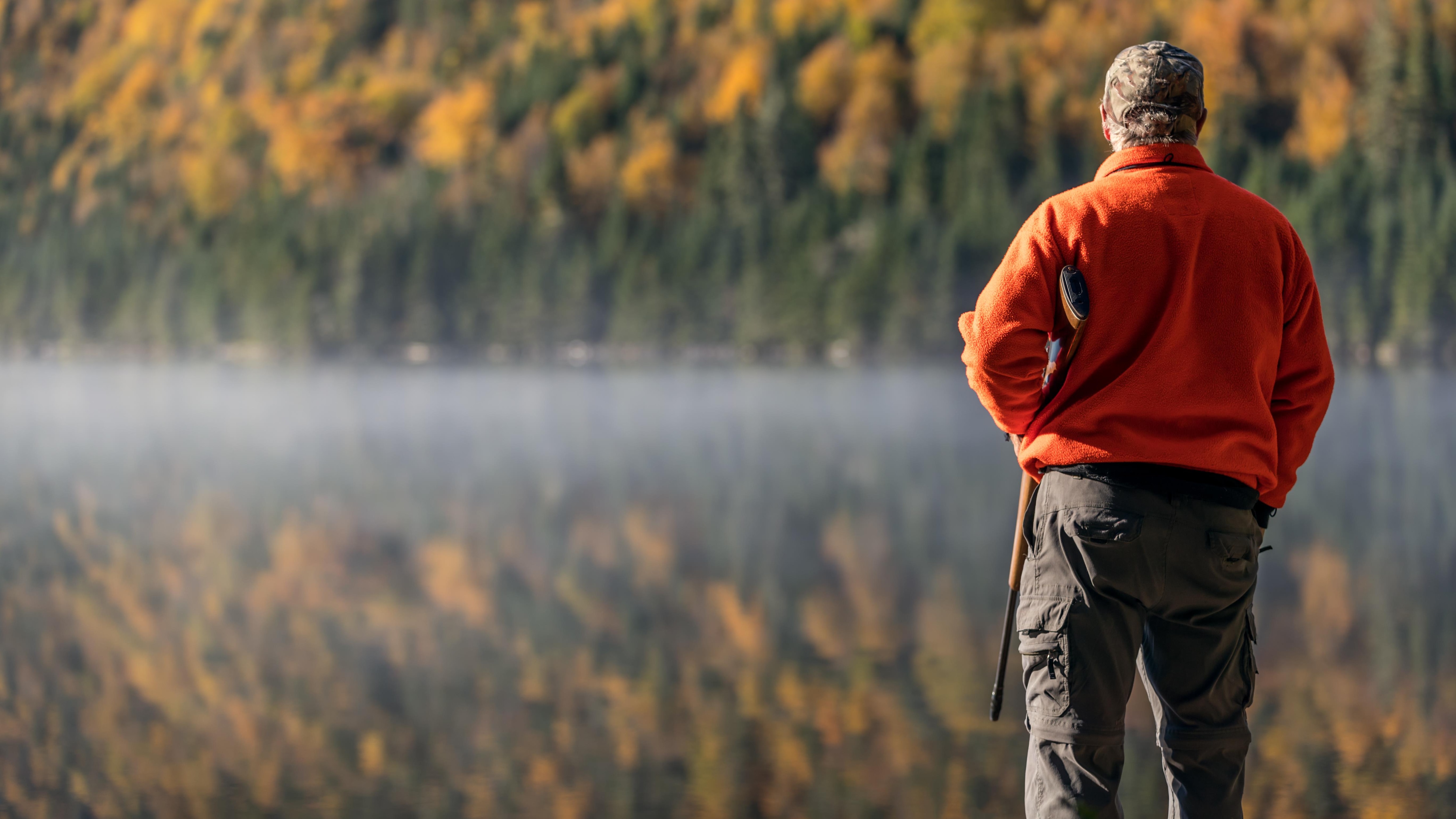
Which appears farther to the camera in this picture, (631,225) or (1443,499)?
(631,225)

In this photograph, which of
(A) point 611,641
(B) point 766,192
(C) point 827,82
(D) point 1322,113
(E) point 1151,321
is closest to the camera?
(E) point 1151,321

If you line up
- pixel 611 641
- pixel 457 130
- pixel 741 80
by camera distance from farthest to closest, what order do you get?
pixel 457 130 < pixel 741 80 < pixel 611 641

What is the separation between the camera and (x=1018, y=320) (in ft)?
13.3

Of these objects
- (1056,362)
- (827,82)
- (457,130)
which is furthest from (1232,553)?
(457,130)

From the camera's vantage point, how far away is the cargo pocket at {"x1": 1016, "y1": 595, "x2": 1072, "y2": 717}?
13.1 feet

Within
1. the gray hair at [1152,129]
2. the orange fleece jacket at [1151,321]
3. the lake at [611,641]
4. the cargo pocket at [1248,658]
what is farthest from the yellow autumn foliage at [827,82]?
the cargo pocket at [1248,658]

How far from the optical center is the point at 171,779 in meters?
7.36

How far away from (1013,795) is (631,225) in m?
135

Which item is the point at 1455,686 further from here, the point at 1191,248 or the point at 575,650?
the point at 1191,248

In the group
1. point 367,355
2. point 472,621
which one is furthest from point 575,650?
point 367,355

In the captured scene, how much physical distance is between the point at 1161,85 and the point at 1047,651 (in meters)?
1.50

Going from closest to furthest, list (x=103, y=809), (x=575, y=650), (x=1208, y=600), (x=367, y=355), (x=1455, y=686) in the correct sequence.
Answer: (x=1208, y=600), (x=103, y=809), (x=1455, y=686), (x=575, y=650), (x=367, y=355)

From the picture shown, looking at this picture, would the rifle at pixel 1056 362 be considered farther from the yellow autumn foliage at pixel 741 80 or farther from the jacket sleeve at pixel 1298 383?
the yellow autumn foliage at pixel 741 80

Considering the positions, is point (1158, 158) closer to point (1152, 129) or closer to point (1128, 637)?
point (1152, 129)
